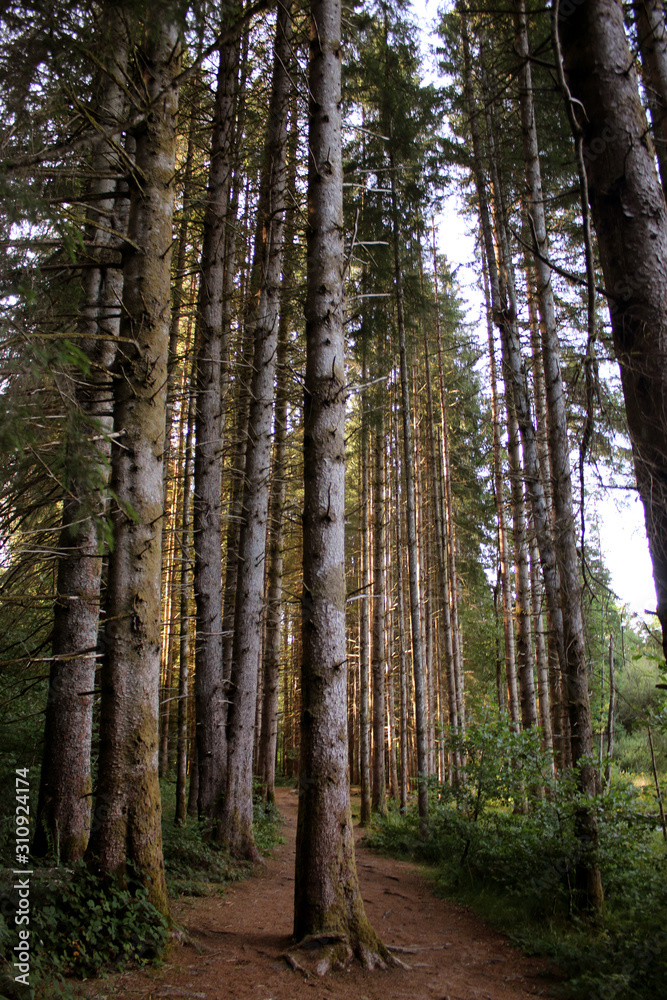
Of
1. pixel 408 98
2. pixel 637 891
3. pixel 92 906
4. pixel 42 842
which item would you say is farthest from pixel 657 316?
pixel 408 98

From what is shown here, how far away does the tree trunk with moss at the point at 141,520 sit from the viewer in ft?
13.2

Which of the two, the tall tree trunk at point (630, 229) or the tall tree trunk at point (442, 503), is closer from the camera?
the tall tree trunk at point (630, 229)

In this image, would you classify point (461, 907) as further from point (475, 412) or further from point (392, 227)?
point (475, 412)

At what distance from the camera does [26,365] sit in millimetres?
3555

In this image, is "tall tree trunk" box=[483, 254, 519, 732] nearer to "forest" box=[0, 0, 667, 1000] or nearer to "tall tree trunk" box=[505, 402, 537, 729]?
"tall tree trunk" box=[505, 402, 537, 729]

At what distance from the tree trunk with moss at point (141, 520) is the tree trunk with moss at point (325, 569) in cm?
111

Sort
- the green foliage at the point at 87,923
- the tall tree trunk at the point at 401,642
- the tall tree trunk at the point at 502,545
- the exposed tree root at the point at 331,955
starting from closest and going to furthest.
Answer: the green foliage at the point at 87,923 → the exposed tree root at the point at 331,955 → the tall tree trunk at the point at 502,545 → the tall tree trunk at the point at 401,642

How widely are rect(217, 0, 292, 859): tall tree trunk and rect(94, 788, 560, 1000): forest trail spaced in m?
1.03

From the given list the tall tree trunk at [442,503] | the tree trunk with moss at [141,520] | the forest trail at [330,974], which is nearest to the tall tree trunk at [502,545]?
the tall tree trunk at [442,503]

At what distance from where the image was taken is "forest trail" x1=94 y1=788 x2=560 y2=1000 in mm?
3590

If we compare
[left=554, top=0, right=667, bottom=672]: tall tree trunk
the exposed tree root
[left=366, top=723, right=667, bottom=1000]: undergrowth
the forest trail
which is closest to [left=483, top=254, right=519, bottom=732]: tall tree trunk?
[left=366, top=723, right=667, bottom=1000]: undergrowth

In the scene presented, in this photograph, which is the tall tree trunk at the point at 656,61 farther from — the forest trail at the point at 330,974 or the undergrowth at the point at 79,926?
the undergrowth at the point at 79,926

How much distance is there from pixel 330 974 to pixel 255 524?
584 cm

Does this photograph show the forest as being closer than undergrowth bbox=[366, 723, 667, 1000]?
Yes
